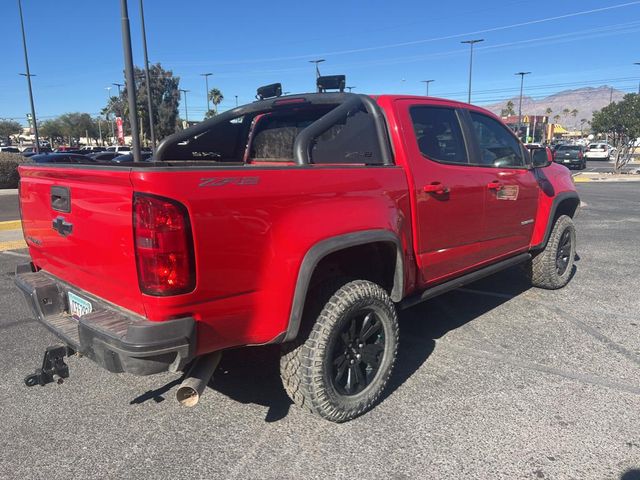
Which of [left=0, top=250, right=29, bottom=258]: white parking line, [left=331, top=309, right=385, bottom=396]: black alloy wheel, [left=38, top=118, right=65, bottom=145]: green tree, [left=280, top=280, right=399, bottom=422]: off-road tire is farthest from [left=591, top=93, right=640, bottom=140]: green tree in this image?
[left=38, top=118, right=65, bottom=145]: green tree

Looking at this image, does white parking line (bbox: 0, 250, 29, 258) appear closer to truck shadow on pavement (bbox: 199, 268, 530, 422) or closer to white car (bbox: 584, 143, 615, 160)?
truck shadow on pavement (bbox: 199, 268, 530, 422)

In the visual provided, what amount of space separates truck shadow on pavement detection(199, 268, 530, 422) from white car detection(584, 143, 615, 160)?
150 feet

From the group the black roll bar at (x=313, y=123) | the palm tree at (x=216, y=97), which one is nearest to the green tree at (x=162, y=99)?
the palm tree at (x=216, y=97)

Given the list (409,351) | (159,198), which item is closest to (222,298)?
(159,198)

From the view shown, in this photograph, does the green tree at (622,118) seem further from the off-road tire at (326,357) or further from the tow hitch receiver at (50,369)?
the tow hitch receiver at (50,369)

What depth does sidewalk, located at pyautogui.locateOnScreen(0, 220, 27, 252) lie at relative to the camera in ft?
26.7

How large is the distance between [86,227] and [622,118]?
1101 inches

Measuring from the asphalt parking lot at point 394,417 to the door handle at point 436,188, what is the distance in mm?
1278

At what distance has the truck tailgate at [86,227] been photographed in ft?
7.48

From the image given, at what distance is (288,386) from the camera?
114 inches

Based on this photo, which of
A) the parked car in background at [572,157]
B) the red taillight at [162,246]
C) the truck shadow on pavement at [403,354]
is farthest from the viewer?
the parked car in background at [572,157]

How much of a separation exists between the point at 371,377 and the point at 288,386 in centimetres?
57

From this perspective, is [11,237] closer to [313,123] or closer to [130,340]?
[313,123]

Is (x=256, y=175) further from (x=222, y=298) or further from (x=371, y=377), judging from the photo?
(x=371, y=377)
